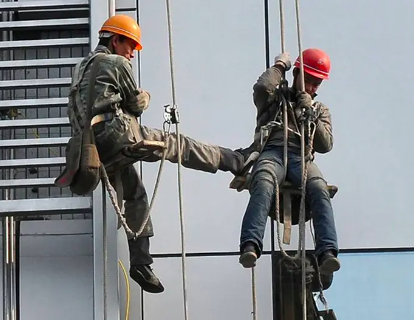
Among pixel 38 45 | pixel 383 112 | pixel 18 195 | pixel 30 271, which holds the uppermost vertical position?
pixel 38 45

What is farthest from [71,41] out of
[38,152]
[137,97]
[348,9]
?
[348,9]

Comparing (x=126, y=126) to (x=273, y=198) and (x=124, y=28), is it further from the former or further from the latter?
(x=273, y=198)

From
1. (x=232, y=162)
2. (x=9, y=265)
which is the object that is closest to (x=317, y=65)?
(x=232, y=162)

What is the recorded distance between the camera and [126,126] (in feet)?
20.0

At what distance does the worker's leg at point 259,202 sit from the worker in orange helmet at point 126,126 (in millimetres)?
425

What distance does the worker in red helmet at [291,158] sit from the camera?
580 cm

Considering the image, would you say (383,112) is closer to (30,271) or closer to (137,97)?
(137,97)

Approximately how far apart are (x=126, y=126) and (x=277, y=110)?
2.79 feet

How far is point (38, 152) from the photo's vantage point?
755 cm

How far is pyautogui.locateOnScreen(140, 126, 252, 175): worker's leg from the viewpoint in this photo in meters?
6.37

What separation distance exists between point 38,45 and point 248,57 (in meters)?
1.37

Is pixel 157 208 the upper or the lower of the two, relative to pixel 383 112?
lower

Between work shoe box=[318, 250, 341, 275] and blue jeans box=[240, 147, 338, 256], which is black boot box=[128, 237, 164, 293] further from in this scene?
work shoe box=[318, 250, 341, 275]

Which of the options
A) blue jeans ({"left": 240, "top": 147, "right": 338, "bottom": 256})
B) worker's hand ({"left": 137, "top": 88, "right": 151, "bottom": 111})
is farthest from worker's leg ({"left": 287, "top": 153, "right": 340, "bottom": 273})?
worker's hand ({"left": 137, "top": 88, "right": 151, "bottom": 111})
